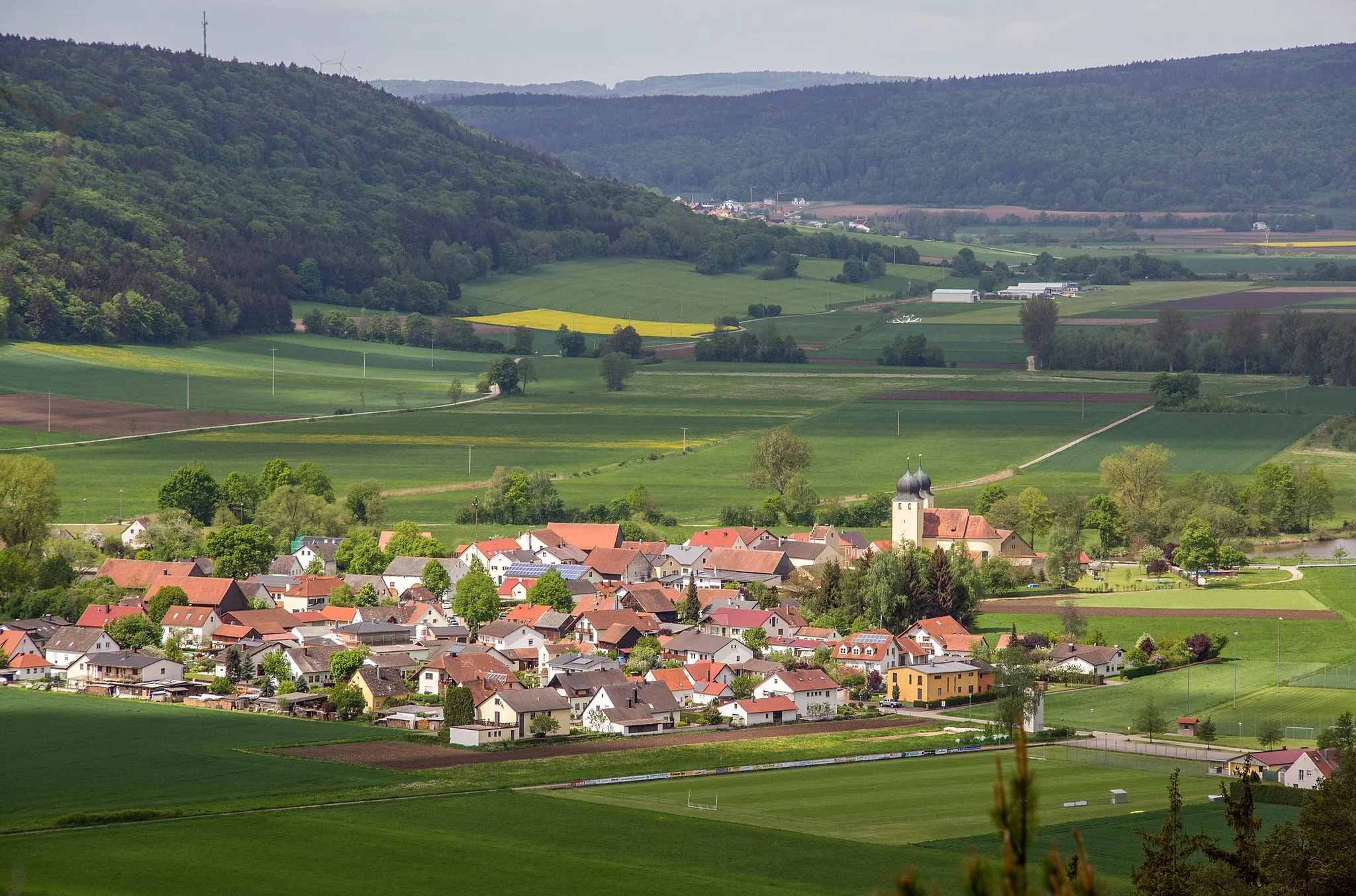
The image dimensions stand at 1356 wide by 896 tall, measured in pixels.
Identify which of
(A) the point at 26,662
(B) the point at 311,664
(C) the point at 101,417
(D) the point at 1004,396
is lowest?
(A) the point at 26,662

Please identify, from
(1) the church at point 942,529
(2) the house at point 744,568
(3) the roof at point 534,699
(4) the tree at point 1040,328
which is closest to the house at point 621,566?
(2) the house at point 744,568

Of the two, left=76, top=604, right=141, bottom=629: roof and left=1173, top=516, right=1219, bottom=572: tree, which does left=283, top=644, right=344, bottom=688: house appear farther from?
left=1173, top=516, right=1219, bottom=572: tree

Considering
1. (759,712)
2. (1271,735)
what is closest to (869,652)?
(759,712)

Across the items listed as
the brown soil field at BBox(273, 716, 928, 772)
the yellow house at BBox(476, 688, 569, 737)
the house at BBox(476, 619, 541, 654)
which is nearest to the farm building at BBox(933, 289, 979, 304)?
the house at BBox(476, 619, 541, 654)

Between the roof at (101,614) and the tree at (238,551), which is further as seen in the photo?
the tree at (238,551)

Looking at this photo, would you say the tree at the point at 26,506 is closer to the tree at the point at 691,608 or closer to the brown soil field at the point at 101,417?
the tree at the point at 691,608

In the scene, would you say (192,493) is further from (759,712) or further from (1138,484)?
(1138,484)
